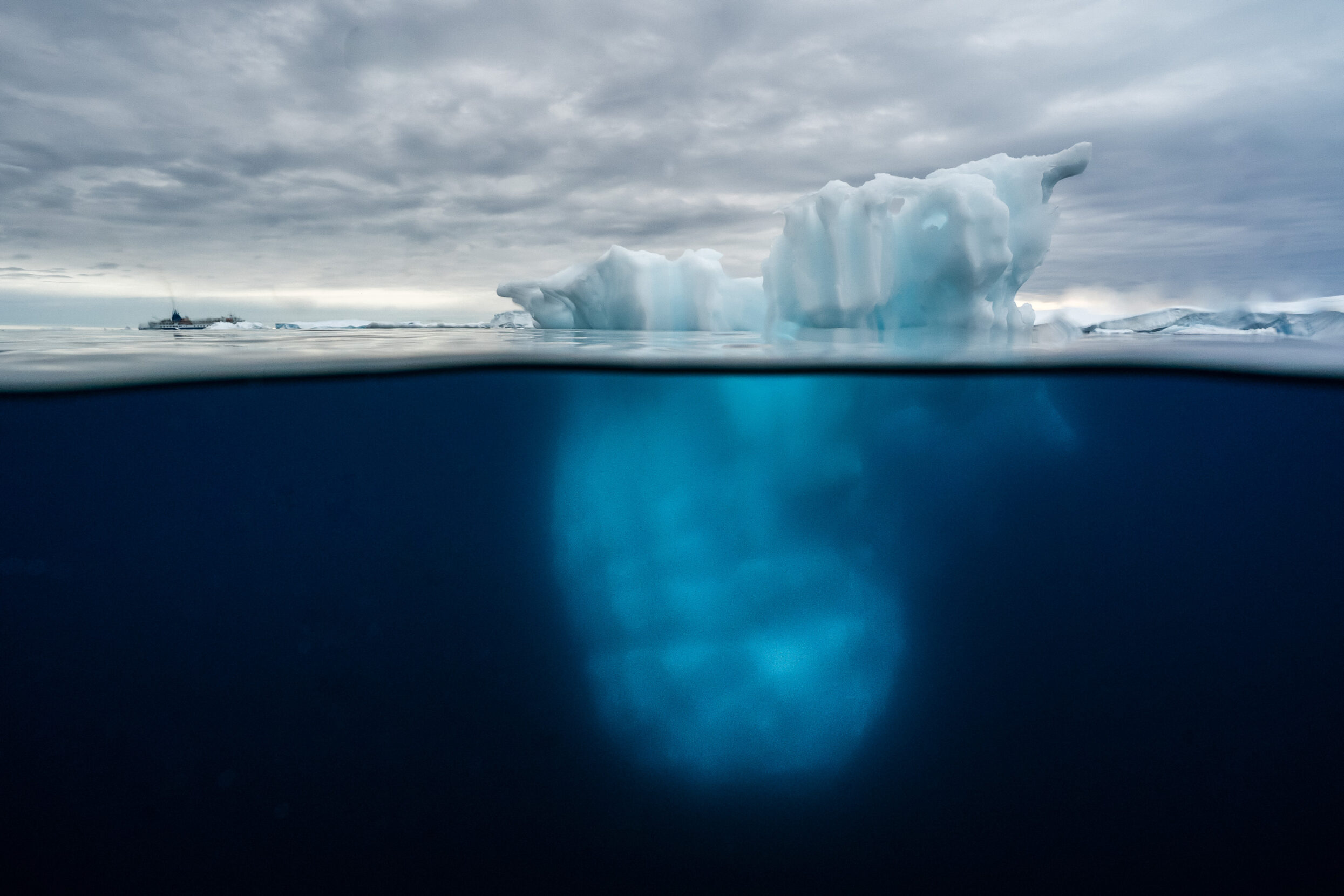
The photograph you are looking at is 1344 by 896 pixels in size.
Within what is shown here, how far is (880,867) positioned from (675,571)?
460 centimetres

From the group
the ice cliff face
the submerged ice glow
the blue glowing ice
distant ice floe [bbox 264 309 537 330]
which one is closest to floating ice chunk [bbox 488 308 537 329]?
distant ice floe [bbox 264 309 537 330]

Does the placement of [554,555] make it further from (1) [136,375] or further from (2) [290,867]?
(1) [136,375]

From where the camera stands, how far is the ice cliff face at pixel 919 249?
923 cm

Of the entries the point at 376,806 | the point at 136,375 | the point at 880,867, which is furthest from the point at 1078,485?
the point at 136,375

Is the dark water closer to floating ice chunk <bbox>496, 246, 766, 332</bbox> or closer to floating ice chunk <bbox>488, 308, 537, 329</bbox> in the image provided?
floating ice chunk <bbox>496, 246, 766, 332</bbox>

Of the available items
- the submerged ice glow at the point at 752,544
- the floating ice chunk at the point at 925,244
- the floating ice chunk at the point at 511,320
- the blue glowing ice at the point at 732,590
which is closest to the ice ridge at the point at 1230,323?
the floating ice chunk at the point at 925,244

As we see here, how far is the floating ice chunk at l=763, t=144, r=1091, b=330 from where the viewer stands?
9.21 metres

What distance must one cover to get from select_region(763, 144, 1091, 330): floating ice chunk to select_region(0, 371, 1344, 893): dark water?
207cm

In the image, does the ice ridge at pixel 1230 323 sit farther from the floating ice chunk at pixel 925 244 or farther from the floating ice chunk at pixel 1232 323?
the floating ice chunk at pixel 925 244

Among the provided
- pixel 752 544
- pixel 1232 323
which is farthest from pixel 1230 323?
pixel 752 544

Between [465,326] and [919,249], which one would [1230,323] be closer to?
[919,249]

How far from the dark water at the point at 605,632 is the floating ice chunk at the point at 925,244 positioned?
2.07m

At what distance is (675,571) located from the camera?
7684mm

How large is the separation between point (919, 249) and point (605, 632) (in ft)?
24.9
